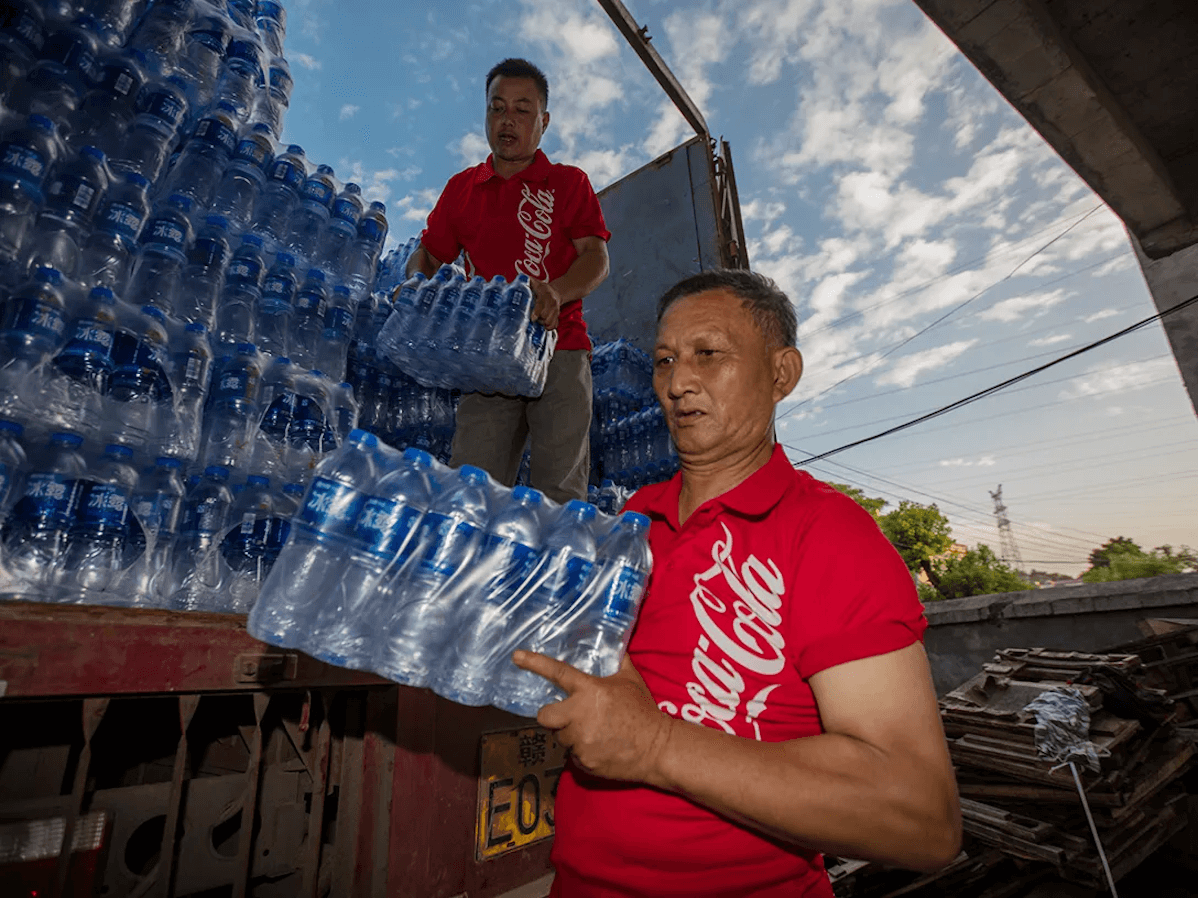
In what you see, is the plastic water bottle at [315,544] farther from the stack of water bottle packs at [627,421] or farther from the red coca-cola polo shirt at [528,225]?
the stack of water bottle packs at [627,421]

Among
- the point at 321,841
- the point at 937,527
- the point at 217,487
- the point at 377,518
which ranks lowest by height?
the point at 321,841

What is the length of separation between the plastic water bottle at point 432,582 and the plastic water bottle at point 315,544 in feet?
0.58

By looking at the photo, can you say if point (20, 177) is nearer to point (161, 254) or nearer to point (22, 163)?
point (22, 163)

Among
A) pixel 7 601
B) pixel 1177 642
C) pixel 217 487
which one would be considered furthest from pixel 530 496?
pixel 1177 642

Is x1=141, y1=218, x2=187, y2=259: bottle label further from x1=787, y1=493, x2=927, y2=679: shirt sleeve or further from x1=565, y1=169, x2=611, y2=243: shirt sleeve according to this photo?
x1=787, y1=493, x2=927, y2=679: shirt sleeve

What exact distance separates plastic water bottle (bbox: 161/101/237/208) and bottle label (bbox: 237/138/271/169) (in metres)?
0.10

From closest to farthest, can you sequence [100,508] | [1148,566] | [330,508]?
1. [330,508]
2. [100,508]
3. [1148,566]

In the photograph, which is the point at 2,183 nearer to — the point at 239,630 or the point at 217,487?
the point at 217,487

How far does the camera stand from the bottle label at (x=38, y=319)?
268cm

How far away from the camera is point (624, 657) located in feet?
5.01

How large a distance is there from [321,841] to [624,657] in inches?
69.1

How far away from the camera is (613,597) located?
1.50 meters

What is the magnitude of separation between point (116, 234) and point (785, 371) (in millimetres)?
3436

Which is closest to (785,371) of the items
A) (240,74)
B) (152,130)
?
(152,130)
